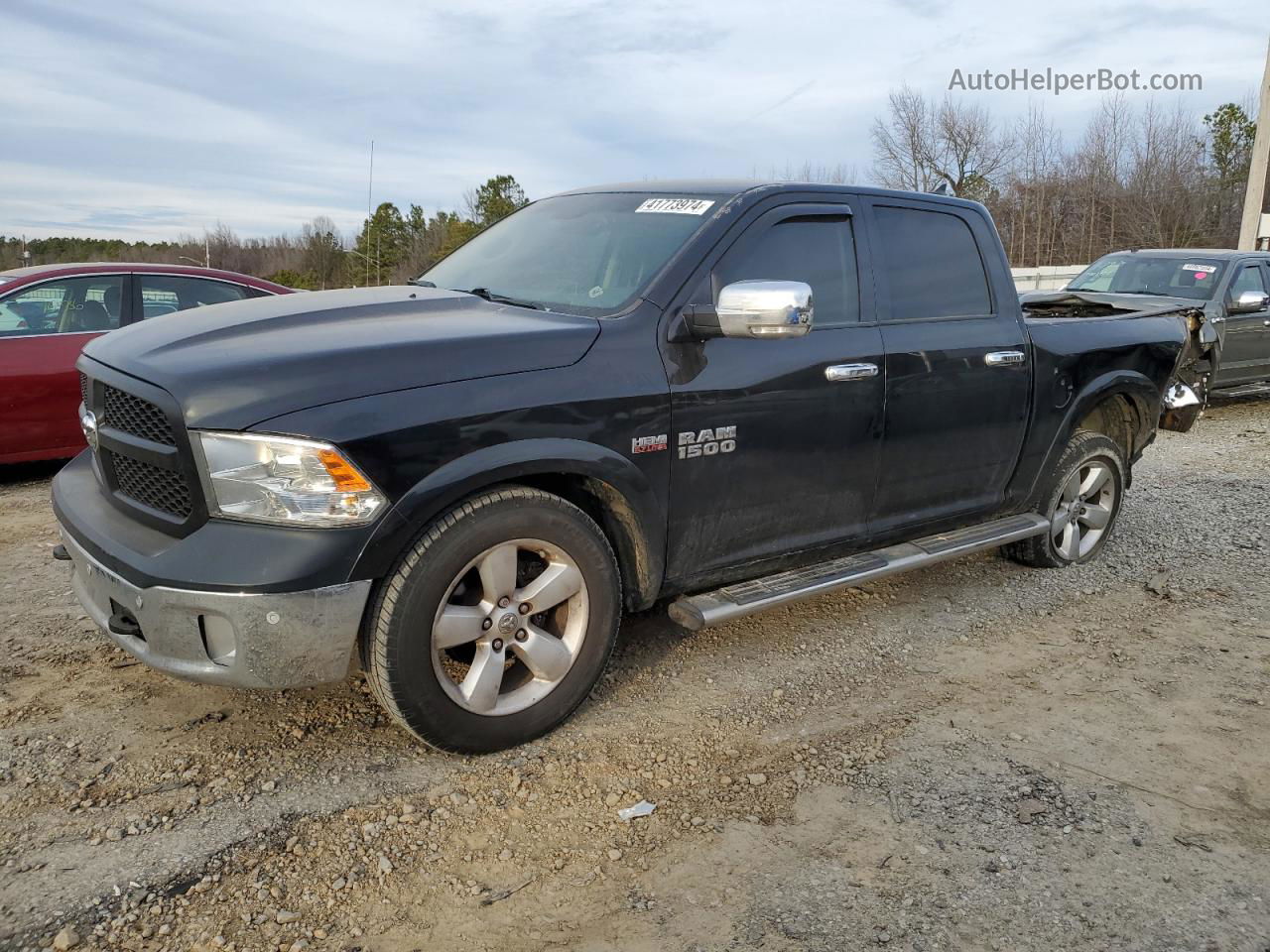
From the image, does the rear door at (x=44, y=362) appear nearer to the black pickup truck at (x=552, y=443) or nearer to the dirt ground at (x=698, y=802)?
the dirt ground at (x=698, y=802)

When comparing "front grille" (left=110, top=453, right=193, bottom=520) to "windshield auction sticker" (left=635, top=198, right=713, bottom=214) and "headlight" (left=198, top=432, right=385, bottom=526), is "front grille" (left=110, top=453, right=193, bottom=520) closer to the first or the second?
"headlight" (left=198, top=432, right=385, bottom=526)

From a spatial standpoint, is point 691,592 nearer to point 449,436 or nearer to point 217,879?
point 449,436

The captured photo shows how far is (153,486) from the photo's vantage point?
2943 millimetres

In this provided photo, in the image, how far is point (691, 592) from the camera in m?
3.76

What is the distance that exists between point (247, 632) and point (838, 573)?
226 cm

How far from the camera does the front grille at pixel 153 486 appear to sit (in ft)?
9.29

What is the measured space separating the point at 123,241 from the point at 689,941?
79.7 m

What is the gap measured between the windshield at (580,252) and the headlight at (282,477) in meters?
1.16

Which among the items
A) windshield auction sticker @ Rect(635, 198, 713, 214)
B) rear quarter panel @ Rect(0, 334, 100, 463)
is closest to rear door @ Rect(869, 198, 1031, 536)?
windshield auction sticker @ Rect(635, 198, 713, 214)

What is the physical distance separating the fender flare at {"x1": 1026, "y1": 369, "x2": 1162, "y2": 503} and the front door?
1383 millimetres

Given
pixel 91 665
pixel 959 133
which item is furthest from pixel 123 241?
pixel 91 665

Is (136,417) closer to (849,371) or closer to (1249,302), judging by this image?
(849,371)

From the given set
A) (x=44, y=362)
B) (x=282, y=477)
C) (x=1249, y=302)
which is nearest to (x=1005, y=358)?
(x=282, y=477)

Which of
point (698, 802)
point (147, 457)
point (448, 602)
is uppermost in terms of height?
point (147, 457)
